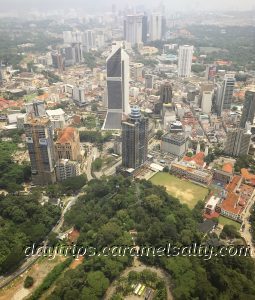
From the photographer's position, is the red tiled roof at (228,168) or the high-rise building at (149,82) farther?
the high-rise building at (149,82)

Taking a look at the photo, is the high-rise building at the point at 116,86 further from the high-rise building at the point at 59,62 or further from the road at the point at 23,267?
the high-rise building at the point at 59,62

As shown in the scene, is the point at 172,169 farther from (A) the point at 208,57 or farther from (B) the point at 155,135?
(A) the point at 208,57

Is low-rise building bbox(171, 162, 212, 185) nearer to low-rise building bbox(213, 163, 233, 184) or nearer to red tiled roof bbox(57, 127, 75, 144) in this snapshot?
low-rise building bbox(213, 163, 233, 184)

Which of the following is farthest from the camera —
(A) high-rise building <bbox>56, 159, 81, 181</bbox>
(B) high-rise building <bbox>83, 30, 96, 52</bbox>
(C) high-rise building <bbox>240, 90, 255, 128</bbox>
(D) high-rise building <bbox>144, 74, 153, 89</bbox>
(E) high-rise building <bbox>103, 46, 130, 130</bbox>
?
(B) high-rise building <bbox>83, 30, 96, 52</bbox>

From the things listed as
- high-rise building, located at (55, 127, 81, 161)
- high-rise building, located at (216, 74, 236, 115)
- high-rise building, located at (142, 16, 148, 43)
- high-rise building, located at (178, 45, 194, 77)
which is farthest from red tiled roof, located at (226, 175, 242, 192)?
high-rise building, located at (142, 16, 148, 43)

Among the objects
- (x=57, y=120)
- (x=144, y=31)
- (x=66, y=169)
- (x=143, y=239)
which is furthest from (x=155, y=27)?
(x=143, y=239)

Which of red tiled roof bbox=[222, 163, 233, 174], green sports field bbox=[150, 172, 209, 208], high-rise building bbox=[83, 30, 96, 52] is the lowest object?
green sports field bbox=[150, 172, 209, 208]

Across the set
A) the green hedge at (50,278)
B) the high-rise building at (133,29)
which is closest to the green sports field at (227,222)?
the green hedge at (50,278)

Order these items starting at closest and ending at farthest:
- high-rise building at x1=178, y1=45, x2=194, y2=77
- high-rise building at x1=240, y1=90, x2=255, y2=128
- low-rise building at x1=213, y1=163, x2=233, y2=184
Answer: low-rise building at x1=213, y1=163, x2=233, y2=184
high-rise building at x1=240, y1=90, x2=255, y2=128
high-rise building at x1=178, y1=45, x2=194, y2=77
